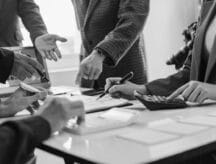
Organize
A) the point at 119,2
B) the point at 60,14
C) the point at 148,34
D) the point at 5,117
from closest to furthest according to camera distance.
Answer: the point at 5,117, the point at 119,2, the point at 60,14, the point at 148,34

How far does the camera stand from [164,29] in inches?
151

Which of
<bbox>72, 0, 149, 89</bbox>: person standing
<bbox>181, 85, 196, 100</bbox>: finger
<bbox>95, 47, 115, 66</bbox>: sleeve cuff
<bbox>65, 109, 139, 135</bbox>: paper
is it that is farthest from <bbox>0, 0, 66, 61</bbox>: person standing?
<bbox>65, 109, 139, 135</bbox>: paper

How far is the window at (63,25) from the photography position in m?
3.29

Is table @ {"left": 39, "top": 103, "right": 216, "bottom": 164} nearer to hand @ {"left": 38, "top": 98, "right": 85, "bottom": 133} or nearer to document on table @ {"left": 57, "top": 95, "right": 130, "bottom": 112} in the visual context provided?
hand @ {"left": 38, "top": 98, "right": 85, "bottom": 133}

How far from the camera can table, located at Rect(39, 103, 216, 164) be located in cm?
69

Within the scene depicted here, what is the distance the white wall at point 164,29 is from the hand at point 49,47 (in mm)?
1857

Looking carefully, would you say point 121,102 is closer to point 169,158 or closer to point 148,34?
point 169,158

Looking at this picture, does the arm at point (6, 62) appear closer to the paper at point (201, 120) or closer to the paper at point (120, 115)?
the paper at point (120, 115)

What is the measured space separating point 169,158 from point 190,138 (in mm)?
133

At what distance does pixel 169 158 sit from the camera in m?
0.68

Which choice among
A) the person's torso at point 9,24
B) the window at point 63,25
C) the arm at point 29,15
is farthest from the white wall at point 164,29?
the person's torso at point 9,24

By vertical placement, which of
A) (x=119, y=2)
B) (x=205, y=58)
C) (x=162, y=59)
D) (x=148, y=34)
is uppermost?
(x=119, y=2)

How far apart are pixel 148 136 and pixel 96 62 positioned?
2.66 feet

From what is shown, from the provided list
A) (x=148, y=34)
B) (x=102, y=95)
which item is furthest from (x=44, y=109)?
(x=148, y=34)
